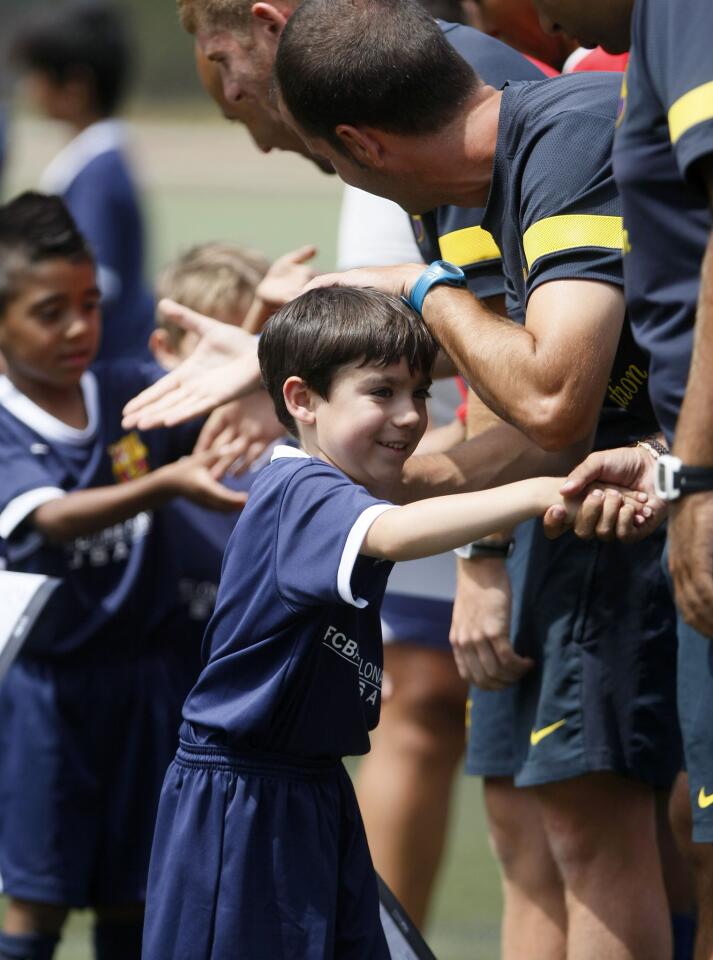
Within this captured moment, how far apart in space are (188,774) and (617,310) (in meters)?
1.01

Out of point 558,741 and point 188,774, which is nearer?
point 188,774

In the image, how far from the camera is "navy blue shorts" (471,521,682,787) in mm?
3043

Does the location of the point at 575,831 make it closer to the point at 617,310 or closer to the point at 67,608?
the point at 617,310

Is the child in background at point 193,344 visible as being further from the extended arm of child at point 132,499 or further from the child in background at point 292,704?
the child in background at point 292,704

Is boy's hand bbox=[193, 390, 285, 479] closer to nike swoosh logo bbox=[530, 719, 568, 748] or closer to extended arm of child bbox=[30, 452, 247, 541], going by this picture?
extended arm of child bbox=[30, 452, 247, 541]

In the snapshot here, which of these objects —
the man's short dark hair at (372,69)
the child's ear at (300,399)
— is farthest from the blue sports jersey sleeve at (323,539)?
the man's short dark hair at (372,69)

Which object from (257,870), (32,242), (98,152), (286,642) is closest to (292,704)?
(286,642)

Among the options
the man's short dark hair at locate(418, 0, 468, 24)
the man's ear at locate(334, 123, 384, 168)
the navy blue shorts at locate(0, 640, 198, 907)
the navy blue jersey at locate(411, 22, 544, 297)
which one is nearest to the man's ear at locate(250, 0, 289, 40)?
the navy blue jersey at locate(411, 22, 544, 297)

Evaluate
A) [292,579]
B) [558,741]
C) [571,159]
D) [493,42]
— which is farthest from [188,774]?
[493,42]

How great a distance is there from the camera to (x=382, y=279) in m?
2.86

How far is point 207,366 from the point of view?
331cm

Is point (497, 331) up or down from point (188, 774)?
up

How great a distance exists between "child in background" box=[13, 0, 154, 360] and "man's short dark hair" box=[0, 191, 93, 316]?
148 centimetres

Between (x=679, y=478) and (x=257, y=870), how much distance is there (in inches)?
37.6
